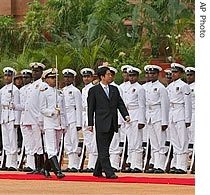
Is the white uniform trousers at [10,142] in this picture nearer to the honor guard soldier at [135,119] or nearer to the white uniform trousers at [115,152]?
the white uniform trousers at [115,152]

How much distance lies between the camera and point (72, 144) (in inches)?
577

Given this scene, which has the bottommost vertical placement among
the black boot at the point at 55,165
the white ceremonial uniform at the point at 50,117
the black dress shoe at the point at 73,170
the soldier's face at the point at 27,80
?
the black dress shoe at the point at 73,170

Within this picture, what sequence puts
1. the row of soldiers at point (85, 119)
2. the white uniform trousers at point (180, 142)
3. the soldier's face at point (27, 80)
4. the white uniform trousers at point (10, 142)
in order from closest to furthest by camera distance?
the row of soldiers at point (85, 119)
the white uniform trousers at point (180, 142)
the soldier's face at point (27, 80)
the white uniform trousers at point (10, 142)

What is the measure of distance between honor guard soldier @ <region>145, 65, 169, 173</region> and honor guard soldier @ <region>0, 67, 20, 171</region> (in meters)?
2.60

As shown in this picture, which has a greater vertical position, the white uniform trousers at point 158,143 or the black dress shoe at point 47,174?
the white uniform trousers at point 158,143

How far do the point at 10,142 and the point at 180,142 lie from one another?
3.54m

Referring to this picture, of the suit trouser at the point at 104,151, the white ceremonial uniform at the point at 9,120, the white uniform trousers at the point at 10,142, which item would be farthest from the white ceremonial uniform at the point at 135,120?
the white uniform trousers at the point at 10,142

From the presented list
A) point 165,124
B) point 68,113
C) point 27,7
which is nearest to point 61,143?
point 68,113

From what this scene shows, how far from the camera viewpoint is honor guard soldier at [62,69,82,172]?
1437 centimetres

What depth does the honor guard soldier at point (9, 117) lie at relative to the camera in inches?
579

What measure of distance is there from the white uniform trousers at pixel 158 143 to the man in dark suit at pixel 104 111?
1.79 meters

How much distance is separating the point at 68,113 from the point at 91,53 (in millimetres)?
6955

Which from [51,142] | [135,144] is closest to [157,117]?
[135,144]

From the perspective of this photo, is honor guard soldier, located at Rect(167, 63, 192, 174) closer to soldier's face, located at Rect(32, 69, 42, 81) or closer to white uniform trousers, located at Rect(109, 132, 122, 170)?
white uniform trousers, located at Rect(109, 132, 122, 170)
